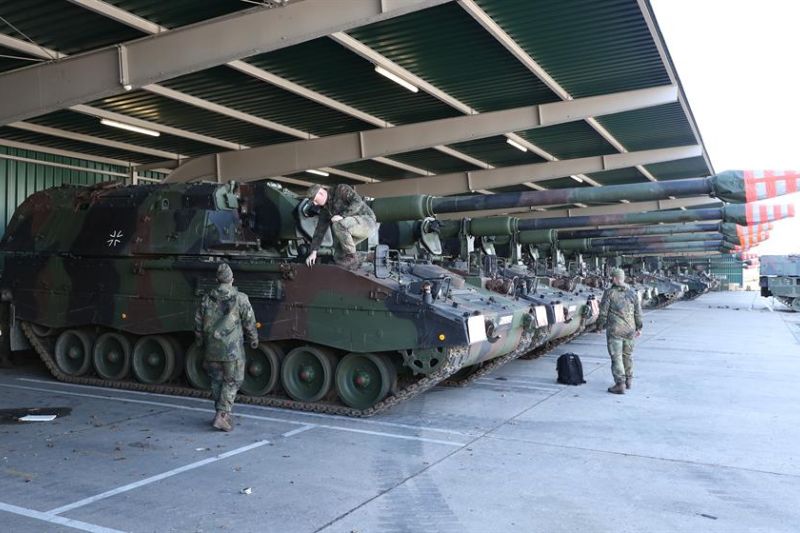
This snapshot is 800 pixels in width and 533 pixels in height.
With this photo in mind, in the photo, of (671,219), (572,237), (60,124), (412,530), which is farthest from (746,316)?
(412,530)

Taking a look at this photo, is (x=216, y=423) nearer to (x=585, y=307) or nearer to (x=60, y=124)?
(x=585, y=307)

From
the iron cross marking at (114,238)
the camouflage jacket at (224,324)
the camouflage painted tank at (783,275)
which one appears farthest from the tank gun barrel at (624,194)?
the camouflage painted tank at (783,275)

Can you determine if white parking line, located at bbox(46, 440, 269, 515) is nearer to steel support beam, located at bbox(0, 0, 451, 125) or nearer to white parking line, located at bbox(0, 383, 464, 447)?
white parking line, located at bbox(0, 383, 464, 447)

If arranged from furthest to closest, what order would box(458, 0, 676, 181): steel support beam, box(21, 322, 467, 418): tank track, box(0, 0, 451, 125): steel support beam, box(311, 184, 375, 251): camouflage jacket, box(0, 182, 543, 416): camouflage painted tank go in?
1. box(458, 0, 676, 181): steel support beam
2. box(0, 0, 451, 125): steel support beam
3. box(311, 184, 375, 251): camouflage jacket
4. box(0, 182, 543, 416): camouflage painted tank
5. box(21, 322, 467, 418): tank track

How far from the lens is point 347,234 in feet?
30.1

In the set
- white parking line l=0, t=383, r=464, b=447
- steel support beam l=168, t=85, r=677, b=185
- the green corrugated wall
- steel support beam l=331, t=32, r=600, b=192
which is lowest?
white parking line l=0, t=383, r=464, b=447

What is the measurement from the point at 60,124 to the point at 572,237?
1418cm

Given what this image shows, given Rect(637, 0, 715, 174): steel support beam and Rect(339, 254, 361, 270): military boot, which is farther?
Rect(637, 0, 715, 174): steel support beam

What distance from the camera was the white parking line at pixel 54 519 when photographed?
197 inches

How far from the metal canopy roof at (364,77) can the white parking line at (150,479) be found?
20.2ft

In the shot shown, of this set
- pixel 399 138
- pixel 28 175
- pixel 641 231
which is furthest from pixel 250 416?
pixel 641 231

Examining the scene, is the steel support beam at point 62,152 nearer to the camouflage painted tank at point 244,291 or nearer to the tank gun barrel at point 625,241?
the camouflage painted tank at point 244,291

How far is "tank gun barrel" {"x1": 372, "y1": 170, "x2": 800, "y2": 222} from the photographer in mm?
10125

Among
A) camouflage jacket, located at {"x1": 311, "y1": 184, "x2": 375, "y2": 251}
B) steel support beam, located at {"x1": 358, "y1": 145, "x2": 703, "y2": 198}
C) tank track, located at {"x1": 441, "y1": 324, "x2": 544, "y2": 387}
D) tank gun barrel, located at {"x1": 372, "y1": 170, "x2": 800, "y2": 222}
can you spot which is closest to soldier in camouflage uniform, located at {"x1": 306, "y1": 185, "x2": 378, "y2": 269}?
camouflage jacket, located at {"x1": 311, "y1": 184, "x2": 375, "y2": 251}
